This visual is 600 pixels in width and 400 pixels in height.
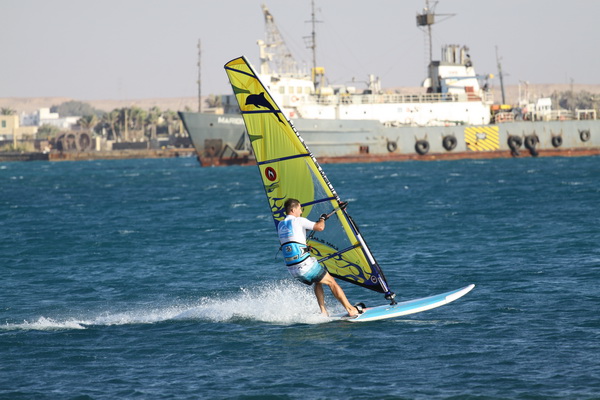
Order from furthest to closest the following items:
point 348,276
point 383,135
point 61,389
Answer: point 383,135 → point 348,276 → point 61,389

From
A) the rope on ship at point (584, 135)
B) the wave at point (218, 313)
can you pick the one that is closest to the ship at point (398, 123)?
the rope on ship at point (584, 135)

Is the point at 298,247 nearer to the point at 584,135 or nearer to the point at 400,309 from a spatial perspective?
the point at 400,309

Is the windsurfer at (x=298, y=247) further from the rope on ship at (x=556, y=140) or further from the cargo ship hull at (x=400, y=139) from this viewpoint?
the rope on ship at (x=556, y=140)

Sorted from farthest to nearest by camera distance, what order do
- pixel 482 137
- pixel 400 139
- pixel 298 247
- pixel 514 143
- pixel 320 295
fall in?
pixel 514 143 → pixel 482 137 → pixel 400 139 → pixel 320 295 → pixel 298 247

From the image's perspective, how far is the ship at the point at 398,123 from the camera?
78062 millimetres

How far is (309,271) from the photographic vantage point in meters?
13.8

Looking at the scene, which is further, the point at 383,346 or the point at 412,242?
the point at 412,242

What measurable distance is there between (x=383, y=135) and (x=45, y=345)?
6629 centimetres

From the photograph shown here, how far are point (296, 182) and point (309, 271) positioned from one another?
1.74 meters

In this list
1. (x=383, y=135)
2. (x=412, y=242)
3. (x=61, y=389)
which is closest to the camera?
(x=61, y=389)

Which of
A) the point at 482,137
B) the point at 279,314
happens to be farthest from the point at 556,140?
the point at 279,314

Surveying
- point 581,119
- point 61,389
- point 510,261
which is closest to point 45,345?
point 61,389

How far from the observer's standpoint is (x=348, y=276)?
15.1 m

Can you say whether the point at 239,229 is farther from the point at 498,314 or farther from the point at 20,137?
the point at 20,137
